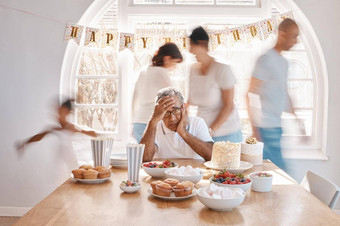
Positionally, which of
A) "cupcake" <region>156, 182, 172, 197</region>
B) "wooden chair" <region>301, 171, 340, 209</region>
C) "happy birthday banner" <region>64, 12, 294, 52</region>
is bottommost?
"wooden chair" <region>301, 171, 340, 209</region>

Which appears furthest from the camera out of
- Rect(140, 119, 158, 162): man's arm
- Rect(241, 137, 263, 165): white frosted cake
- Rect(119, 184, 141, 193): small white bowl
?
Rect(140, 119, 158, 162): man's arm

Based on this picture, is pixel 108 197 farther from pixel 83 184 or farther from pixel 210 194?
pixel 210 194

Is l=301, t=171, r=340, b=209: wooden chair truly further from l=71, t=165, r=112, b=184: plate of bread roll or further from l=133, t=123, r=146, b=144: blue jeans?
l=133, t=123, r=146, b=144: blue jeans

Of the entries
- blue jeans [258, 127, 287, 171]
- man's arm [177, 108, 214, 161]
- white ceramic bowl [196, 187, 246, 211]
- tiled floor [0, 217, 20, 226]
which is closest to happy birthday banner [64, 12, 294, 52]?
blue jeans [258, 127, 287, 171]

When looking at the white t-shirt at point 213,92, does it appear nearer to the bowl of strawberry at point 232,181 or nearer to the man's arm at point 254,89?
the man's arm at point 254,89

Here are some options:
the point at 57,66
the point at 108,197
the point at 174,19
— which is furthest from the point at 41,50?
the point at 108,197

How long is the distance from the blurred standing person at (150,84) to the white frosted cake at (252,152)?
0.92 meters

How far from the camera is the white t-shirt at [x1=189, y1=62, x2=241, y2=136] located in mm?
2842

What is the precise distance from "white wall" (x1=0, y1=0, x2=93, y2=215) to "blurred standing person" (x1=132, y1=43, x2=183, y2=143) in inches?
36.8

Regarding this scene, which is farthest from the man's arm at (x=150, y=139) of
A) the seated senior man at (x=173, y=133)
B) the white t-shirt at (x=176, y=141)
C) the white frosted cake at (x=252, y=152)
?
the white frosted cake at (x=252, y=152)

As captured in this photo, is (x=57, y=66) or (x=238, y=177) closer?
(x=238, y=177)

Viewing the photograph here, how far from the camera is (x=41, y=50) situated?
3.46 meters

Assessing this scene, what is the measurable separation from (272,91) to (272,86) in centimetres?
3

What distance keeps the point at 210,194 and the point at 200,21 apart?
2433 mm
